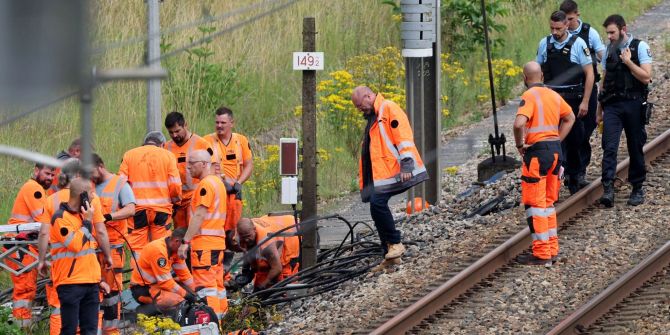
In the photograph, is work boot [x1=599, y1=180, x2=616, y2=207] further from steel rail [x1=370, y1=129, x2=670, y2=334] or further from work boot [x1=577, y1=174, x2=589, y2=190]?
work boot [x1=577, y1=174, x2=589, y2=190]

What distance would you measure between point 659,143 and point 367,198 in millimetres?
3704

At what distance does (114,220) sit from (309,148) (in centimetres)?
224

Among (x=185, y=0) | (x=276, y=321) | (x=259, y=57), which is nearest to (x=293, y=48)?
(x=259, y=57)

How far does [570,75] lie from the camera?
1299 cm

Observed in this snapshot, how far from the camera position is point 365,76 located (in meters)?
19.5

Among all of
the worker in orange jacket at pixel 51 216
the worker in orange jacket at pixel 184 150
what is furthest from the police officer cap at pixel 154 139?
the worker in orange jacket at pixel 51 216

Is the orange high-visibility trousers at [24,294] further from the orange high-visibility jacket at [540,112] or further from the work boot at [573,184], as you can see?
the work boot at [573,184]

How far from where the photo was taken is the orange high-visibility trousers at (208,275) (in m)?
11.6

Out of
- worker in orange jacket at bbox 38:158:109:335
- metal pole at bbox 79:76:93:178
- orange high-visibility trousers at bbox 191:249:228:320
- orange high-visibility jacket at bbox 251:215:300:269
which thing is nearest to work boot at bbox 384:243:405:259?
orange high-visibility jacket at bbox 251:215:300:269

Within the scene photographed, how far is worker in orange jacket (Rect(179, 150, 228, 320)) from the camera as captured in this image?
37.8ft

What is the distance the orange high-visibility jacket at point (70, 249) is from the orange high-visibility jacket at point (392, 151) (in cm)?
267

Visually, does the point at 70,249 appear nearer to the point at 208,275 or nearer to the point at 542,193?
the point at 208,275

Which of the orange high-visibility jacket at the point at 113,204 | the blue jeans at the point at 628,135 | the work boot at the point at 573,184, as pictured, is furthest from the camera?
the work boot at the point at 573,184

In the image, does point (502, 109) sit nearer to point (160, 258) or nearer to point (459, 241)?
point (459, 241)
